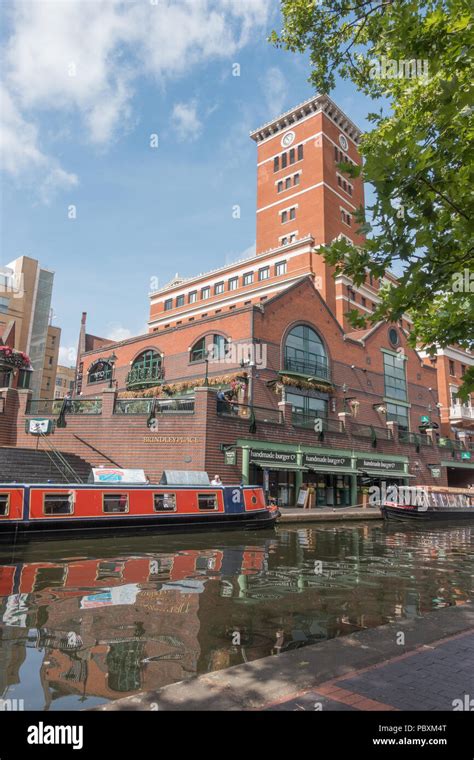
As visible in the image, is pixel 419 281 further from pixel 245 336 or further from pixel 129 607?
pixel 245 336

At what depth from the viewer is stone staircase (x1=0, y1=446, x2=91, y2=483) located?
66.6ft

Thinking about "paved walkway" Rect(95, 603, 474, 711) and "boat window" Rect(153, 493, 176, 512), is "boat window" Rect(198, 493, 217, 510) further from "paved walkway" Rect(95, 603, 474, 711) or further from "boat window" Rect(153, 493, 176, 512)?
"paved walkway" Rect(95, 603, 474, 711)

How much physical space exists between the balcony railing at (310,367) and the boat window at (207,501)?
1454 cm

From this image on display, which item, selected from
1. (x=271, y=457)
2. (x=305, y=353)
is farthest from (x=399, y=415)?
(x=271, y=457)

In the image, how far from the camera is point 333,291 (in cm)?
4519

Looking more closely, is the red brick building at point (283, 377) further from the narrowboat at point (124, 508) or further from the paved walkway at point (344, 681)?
the paved walkway at point (344, 681)

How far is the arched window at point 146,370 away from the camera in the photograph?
3506cm

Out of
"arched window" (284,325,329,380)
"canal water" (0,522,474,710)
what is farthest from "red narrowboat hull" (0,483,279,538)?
"arched window" (284,325,329,380)

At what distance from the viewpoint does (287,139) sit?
176 ft

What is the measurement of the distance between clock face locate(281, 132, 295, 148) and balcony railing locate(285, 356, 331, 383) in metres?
30.9

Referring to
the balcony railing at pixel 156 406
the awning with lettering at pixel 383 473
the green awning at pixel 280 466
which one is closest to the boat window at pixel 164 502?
the balcony railing at pixel 156 406

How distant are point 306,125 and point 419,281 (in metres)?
53.1
